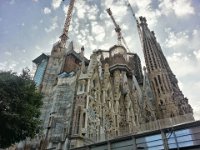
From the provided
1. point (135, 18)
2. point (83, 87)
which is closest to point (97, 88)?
point (83, 87)

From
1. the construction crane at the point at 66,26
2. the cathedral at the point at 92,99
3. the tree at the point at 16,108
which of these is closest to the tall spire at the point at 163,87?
the cathedral at the point at 92,99

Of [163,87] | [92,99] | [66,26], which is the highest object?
[66,26]

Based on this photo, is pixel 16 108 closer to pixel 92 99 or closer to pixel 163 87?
pixel 92 99

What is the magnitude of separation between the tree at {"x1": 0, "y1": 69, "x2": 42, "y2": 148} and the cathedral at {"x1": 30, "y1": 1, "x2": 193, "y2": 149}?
394 centimetres

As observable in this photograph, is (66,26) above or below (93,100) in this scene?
above

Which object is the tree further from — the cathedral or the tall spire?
the tall spire

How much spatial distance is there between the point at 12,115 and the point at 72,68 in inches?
623

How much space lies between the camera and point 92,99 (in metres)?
23.1

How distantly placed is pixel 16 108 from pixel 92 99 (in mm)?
10457

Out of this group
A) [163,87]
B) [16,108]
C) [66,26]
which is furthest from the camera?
[163,87]

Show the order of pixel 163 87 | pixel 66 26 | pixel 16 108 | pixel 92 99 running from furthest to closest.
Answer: pixel 163 87 → pixel 66 26 → pixel 92 99 → pixel 16 108

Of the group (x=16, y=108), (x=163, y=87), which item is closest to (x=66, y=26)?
(x=163, y=87)

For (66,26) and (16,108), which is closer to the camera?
(16,108)

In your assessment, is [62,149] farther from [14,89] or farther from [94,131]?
[14,89]
